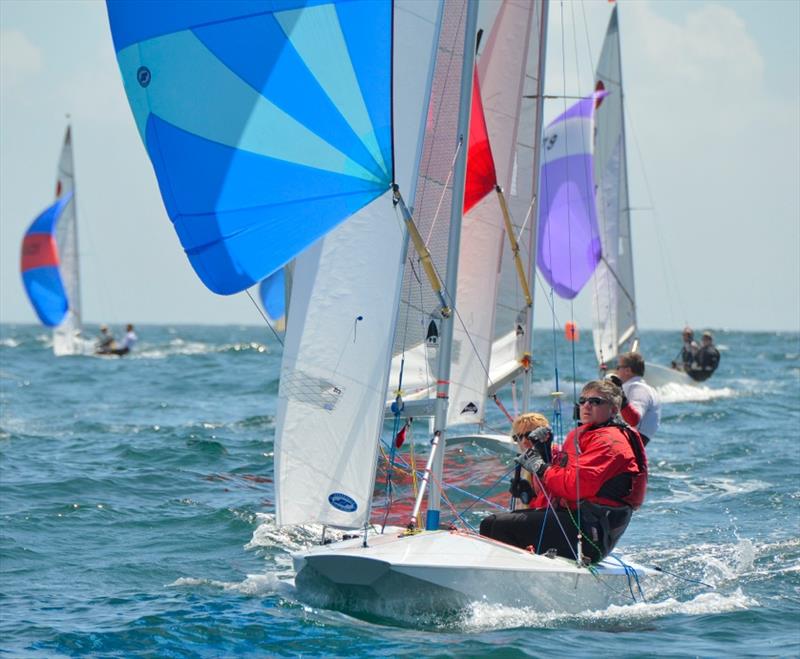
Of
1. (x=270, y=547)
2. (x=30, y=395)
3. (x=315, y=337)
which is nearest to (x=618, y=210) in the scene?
(x=30, y=395)

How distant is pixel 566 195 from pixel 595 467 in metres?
14.2

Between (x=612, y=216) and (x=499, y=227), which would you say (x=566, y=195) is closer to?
(x=612, y=216)

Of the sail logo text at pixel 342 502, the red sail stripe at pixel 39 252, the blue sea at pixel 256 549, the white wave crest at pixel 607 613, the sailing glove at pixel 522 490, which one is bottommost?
the blue sea at pixel 256 549

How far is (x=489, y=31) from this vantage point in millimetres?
13891

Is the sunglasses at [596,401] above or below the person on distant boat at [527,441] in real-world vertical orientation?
above

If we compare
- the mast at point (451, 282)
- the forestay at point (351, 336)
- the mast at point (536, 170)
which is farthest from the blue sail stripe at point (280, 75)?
the mast at point (536, 170)

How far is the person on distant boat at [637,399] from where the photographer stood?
9352 millimetres

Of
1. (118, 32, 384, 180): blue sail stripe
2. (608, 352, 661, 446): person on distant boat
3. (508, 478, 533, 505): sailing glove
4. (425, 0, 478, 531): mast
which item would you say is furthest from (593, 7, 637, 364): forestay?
(118, 32, 384, 180): blue sail stripe

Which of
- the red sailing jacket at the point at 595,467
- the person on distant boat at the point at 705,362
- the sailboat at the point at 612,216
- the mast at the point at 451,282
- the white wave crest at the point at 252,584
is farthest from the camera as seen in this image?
the sailboat at the point at 612,216

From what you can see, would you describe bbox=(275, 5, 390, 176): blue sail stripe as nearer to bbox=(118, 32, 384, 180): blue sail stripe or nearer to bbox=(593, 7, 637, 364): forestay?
bbox=(118, 32, 384, 180): blue sail stripe

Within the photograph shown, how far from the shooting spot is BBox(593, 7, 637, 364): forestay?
2766 centimetres

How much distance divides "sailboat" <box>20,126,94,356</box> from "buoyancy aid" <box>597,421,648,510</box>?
37.6 meters

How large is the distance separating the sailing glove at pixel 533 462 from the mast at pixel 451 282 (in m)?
0.47

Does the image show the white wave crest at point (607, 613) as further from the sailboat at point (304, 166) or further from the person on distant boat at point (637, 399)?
the person on distant boat at point (637, 399)
